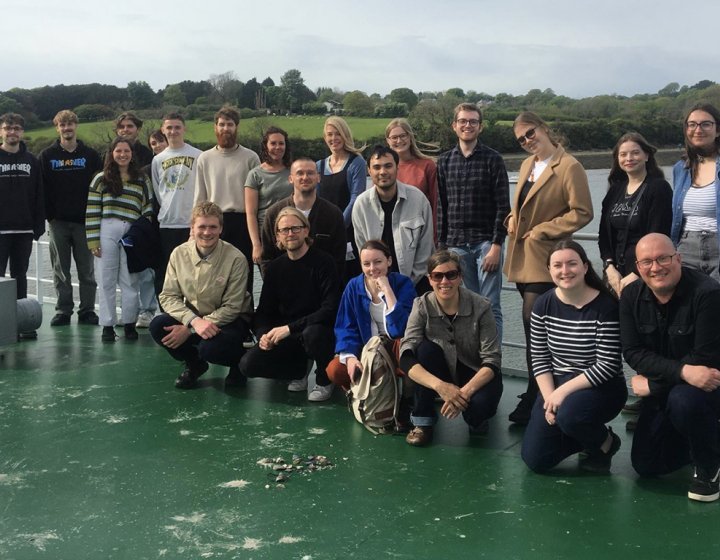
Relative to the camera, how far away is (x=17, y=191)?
6.00 meters

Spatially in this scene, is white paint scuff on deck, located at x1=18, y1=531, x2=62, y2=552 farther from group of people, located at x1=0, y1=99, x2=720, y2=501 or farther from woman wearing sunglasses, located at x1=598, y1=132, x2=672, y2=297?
woman wearing sunglasses, located at x1=598, y1=132, x2=672, y2=297

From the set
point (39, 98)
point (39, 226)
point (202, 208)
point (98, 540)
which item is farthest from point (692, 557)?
point (39, 98)

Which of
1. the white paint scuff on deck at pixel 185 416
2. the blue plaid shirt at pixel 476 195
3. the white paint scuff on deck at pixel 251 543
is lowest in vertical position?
the white paint scuff on deck at pixel 251 543

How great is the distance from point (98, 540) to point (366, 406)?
5.00 ft

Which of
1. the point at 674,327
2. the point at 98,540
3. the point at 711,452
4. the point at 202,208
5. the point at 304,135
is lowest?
the point at 98,540

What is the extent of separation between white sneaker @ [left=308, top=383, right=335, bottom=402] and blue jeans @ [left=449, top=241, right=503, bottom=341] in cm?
94

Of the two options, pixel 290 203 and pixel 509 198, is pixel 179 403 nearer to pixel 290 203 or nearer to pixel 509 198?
pixel 290 203

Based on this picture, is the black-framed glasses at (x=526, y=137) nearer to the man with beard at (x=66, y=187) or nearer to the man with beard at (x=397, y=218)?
the man with beard at (x=397, y=218)

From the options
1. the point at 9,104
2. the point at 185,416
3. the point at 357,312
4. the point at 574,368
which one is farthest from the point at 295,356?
the point at 9,104

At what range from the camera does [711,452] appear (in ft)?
10.8

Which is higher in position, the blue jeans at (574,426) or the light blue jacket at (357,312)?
the light blue jacket at (357,312)

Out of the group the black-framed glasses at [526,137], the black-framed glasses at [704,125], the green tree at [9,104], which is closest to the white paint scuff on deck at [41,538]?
the black-framed glasses at [526,137]

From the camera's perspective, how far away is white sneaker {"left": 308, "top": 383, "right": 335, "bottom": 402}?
4680 mm

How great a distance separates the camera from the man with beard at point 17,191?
5.98m
